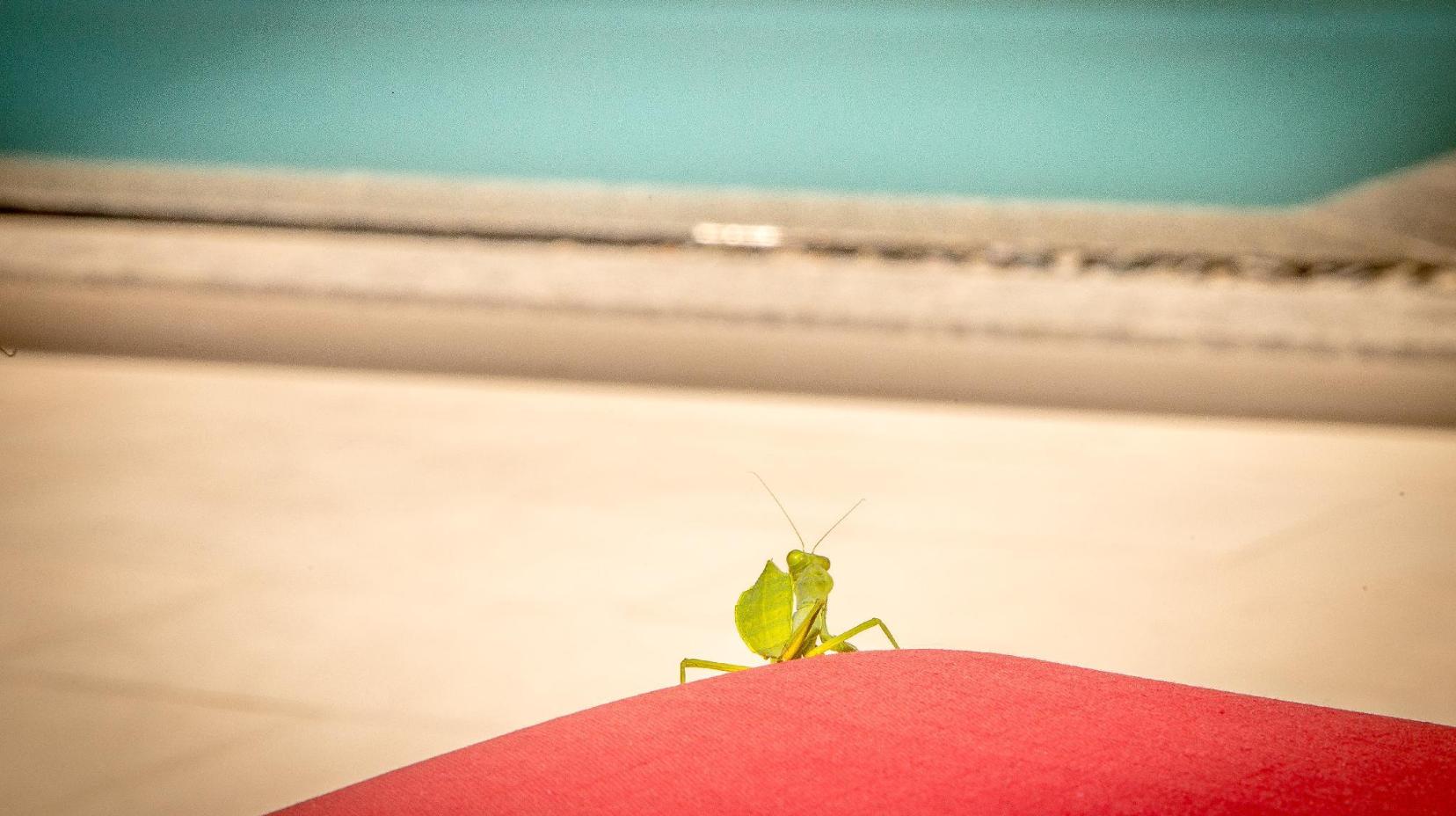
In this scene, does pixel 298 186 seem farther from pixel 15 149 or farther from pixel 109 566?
pixel 109 566

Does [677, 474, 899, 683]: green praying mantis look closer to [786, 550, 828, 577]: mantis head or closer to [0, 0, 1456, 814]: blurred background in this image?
[786, 550, 828, 577]: mantis head

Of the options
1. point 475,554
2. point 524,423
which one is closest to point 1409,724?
point 475,554

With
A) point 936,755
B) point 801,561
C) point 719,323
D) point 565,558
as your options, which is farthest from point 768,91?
point 936,755

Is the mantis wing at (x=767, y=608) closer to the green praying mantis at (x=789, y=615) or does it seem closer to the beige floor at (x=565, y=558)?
the green praying mantis at (x=789, y=615)

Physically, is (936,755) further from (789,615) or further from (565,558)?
(565,558)

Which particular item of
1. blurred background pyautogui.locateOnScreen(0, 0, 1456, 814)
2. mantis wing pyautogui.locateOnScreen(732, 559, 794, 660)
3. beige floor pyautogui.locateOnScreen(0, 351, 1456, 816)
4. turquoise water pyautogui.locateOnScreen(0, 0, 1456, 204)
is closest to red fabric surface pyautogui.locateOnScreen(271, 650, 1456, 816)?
mantis wing pyautogui.locateOnScreen(732, 559, 794, 660)

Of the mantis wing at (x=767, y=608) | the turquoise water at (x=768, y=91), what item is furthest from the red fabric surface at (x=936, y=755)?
the turquoise water at (x=768, y=91)

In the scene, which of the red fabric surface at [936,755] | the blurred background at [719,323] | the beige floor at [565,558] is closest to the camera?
the red fabric surface at [936,755]
